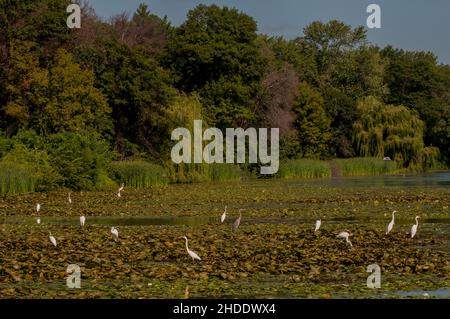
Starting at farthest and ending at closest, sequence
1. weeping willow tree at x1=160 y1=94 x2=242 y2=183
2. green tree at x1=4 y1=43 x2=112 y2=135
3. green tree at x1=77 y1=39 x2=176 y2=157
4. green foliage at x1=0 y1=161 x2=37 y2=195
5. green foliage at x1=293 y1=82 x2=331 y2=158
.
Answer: green foliage at x1=293 y1=82 x2=331 y2=158
green tree at x1=77 y1=39 x2=176 y2=157
weeping willow tree at x1=160 y1=94 x2=242 y2=183
green tree at x1=4 y1=43 x2=112 y2=135
green foliage at x1=0 y1=161 x2=37 y2=195

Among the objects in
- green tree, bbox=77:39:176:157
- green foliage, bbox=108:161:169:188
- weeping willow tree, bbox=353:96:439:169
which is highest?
green tree, bbox=77:39:176:157

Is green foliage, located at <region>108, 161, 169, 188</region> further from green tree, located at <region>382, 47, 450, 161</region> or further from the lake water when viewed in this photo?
green tree, located at <region>382, 47, 450, 161</region>

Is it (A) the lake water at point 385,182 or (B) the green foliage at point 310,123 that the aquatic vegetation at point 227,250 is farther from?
(B) the green foliage at point 310,123

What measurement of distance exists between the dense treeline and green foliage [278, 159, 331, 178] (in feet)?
19.0

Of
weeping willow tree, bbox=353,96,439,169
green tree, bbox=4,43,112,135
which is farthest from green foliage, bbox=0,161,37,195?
weeping willow tree, bbox=353,96,439,169

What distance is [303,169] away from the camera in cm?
6394

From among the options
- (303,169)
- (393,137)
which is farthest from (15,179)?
(393,137)

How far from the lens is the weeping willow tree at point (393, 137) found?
74.2m

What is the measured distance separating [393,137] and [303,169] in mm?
13475

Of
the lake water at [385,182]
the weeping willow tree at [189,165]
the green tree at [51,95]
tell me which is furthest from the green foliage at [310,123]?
the green tree at [51,95]

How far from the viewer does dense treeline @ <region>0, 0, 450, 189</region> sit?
2011 inches

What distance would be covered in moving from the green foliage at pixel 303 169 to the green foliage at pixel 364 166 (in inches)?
105

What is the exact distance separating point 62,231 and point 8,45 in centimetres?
3263

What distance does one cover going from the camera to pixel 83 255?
19719mm
